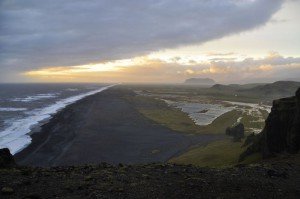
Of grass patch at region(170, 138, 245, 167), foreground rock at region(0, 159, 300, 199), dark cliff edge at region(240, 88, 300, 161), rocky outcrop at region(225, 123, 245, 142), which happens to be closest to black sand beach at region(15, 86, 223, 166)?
grass patch at region(170, 138, 245, 167)

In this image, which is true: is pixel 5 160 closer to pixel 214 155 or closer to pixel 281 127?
pixel 281 127

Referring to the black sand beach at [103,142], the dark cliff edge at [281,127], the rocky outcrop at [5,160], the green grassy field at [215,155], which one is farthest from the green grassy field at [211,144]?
the rocky outcrop at [5,160]

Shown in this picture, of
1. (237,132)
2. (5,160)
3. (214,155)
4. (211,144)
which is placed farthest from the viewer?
(237,132)

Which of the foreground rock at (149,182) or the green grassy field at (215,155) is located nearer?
the foreground rock at (149,182)

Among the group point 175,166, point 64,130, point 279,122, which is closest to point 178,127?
point 64,130

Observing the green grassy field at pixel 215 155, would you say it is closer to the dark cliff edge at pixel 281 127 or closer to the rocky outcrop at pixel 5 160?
the dark cliff edge at pixel 281 127

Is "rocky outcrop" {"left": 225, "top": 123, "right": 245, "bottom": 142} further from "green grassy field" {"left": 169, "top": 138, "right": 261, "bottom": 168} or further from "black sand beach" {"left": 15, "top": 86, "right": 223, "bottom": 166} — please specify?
"black sand beach" {"left": 15, "top": 86, "right": 223, "bottom": 166}

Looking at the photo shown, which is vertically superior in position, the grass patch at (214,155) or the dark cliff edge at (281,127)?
the dark cliff edge at (281,127)

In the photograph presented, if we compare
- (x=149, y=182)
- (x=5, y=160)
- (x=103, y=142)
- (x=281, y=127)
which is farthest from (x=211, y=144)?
(x=149, y=182)
